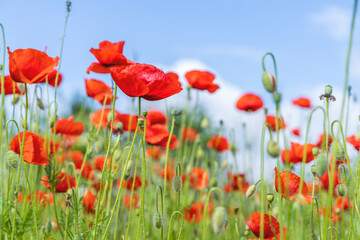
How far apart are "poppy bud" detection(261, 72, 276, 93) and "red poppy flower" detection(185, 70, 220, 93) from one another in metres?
1.13

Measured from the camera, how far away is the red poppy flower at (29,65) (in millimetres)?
1220

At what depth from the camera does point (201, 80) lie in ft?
7.23

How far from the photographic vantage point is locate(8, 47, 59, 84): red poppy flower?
122 centimetres

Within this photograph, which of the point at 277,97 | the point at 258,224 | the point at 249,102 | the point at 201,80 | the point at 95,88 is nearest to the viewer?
the point at 277,97

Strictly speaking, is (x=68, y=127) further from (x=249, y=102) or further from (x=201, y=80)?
(x=249, y=102)

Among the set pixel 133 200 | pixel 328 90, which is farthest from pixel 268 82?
pixel 133 200

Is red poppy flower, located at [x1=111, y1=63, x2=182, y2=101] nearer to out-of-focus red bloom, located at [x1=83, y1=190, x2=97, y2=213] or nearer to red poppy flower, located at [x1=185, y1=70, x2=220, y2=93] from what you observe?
out-of-focus red bloom, located at [x1=83, y1=190, x2=97, y2=213]

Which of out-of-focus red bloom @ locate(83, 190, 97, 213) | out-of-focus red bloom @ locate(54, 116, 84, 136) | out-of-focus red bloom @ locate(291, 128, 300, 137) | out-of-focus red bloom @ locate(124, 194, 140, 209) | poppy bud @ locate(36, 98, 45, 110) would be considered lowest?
out-of-focus red bloom @ locate(124, 194, 140, 209)

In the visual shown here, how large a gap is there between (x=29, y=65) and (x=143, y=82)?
384mm

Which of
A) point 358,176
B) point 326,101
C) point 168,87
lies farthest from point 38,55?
point 358,176

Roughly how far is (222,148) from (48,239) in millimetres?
1533

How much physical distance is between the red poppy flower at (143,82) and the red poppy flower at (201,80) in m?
1.03

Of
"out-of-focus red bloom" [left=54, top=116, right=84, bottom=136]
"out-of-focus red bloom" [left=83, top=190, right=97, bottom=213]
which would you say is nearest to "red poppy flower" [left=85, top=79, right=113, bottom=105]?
"out-of-focus red bloom" [left=54, top=116, right=84, bottom=136]

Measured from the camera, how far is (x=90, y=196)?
5.77 feet
